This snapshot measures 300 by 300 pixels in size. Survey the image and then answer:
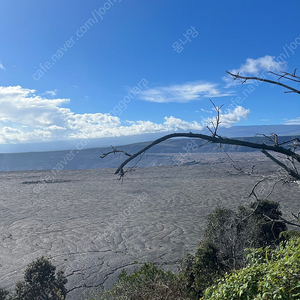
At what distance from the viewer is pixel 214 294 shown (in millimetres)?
1963

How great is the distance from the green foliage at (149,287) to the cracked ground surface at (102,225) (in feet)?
6.19

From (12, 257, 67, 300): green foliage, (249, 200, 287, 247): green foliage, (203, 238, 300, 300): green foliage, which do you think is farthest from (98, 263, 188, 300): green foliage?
(249, 200, 287, 247): green foliage

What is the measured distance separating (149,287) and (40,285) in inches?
74.0

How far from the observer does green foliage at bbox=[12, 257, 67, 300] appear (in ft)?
13.3

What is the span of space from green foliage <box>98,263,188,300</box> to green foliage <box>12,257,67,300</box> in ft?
3.61

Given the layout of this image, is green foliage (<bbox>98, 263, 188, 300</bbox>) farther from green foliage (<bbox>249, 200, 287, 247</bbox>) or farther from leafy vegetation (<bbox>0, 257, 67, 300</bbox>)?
green foliage (<bbox>249, 200, 287, 247</bbox>)

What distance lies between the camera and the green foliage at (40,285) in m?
4.06

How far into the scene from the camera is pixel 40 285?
13.7 feet

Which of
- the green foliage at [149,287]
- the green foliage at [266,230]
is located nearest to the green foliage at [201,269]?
the green foliage at [149,287]

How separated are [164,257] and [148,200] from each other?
27.2 feet

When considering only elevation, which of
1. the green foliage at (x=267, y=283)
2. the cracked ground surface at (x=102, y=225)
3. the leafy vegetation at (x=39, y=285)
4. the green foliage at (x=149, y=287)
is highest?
the green foliage at (x=267, y=283)

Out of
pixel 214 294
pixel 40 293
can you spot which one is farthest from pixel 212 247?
pixel 40 293

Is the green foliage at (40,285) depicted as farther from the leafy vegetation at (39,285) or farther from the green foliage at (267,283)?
the green foliage at (267,283)

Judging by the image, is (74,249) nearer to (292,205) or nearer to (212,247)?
(212,247)
